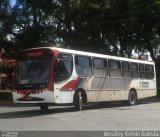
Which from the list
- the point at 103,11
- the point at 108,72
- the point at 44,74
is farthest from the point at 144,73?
the point at 44,74

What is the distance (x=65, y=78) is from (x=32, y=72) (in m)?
1.55

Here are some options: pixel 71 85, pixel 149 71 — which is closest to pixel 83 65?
pixel 71 85

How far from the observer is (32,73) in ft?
68.1

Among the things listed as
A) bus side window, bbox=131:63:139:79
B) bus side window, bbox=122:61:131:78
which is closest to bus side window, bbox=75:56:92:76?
bus side window, bbox=122:61:131:78

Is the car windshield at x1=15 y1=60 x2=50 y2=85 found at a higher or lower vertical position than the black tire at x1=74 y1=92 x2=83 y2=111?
higher

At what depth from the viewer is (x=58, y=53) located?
21.0 metres

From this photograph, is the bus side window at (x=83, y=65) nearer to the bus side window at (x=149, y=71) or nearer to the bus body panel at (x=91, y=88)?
the bus body panel at (x=91, y=88)

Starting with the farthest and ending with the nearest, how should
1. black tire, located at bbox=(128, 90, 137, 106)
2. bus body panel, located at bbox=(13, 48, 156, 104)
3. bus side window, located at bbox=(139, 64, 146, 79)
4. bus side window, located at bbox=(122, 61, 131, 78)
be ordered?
bus side window, located at bbox=(139, 64, 146, 79), black tire, located at bbox=(128, 90, 137, 106), bus side window, located at bbox=(122, 61, 131, 78), bus body panel, located at bbox=(13, 48, 156, 104)

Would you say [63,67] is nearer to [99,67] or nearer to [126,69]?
[99,67]

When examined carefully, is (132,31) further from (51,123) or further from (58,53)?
(51,123)

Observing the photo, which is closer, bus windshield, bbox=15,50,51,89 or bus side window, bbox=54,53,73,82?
bus windshield, bbox=15,50,51,89

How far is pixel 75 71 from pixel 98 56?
2945 millimetres

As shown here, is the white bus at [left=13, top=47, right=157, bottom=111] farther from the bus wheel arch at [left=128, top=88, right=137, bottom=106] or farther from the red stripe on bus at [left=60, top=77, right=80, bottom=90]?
the bus wheel arch at [left=128, top=88, right=137, bottom=106]

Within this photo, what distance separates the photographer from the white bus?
20406 mm
